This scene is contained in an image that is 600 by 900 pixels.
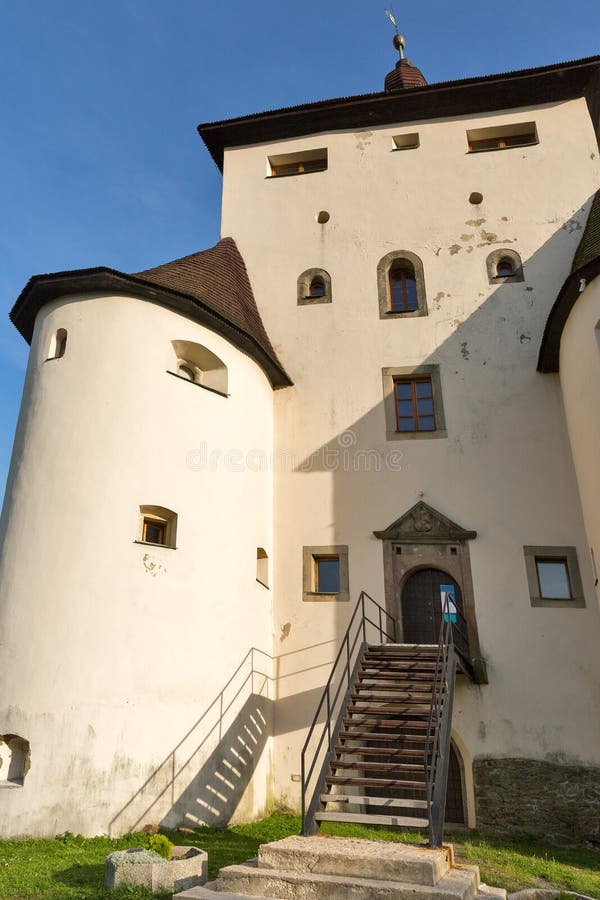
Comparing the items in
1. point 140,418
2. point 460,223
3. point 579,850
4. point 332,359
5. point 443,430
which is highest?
point 460,223

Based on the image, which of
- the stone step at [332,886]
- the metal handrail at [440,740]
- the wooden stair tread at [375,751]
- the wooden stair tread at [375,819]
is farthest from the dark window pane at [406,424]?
the stone step at [332,886]

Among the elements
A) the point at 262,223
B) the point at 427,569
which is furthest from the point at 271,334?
the point at 427,569

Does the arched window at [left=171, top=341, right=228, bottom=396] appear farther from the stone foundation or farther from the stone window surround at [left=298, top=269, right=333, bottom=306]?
the stone foundation

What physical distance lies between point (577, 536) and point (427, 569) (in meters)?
2.70

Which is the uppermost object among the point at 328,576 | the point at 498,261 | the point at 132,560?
the point at 498,261

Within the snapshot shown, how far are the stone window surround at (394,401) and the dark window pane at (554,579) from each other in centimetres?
301

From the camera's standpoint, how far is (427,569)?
40.7 ft

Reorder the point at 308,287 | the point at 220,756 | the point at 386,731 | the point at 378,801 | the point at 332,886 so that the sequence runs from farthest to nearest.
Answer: the point at 308,287
the point at 220,756
the point at 386,731
the point at 378,801
the point at 332,886

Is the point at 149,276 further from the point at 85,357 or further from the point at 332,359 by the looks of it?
the point at 332,359

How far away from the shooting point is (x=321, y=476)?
13.4m

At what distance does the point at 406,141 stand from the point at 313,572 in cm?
1088

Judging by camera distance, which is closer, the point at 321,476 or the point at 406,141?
the point at 321,476

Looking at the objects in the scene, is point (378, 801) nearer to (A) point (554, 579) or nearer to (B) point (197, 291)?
(A) point (554, 579)

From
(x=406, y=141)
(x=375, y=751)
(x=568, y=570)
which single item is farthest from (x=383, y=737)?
(x=406, y=141)
